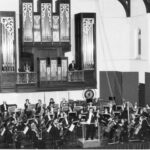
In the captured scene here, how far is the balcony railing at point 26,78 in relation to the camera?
18672mm

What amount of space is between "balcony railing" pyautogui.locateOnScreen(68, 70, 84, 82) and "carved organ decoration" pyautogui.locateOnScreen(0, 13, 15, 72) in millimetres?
2715

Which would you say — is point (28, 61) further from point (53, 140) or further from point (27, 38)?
point (53, 140)

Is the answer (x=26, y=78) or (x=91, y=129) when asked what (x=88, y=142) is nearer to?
(x=91, y=129)

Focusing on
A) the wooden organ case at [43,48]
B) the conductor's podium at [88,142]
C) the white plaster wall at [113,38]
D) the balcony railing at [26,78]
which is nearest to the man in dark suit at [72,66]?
the wooden organ case at [43,48]

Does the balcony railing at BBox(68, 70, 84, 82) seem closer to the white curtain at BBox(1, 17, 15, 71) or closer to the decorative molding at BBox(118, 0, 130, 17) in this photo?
the white curtain at BBox(1, 17, 15, 71)

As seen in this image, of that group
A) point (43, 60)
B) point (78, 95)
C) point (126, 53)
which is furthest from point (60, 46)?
point (126, 53)

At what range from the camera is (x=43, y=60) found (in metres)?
18.5

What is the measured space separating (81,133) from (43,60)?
17.0 ft

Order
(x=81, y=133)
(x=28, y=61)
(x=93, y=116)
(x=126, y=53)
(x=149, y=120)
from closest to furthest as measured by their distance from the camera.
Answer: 1. (x=93, y=116)
2. (x=81, y=133)
3. (x=149, y=120)
4. (x=28, y=61)
5. (x=126, y=53)

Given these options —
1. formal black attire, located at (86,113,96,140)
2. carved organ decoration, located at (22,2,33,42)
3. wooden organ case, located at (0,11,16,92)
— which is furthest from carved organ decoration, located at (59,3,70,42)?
formal black attire, located at (86,113,96,140)

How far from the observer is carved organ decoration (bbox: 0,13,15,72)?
60.9 ft

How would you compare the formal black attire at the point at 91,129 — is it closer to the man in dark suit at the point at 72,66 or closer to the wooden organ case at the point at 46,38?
the wooden organ case at the point at 46,38

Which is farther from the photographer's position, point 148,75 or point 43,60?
point 148,75

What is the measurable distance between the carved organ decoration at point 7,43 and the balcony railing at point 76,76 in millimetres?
2715
